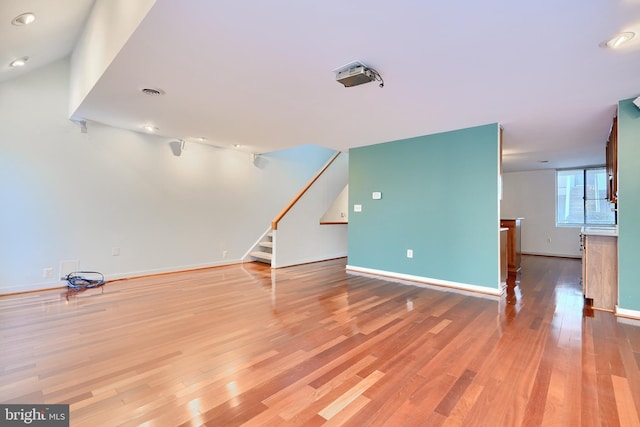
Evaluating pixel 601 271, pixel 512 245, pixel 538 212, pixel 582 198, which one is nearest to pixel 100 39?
pixel 601 271

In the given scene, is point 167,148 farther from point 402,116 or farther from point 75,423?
point 75,423

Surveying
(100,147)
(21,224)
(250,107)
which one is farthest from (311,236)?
(21,224)

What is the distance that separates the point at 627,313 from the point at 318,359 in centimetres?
332

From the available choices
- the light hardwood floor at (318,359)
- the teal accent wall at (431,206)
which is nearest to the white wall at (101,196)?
the light hardwood floor at (318,359)

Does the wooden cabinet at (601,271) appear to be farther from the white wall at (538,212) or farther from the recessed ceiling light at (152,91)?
the recessed ceiling light at (152,91)

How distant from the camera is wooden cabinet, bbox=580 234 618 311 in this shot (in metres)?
3.28

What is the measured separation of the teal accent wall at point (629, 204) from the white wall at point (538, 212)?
4906 millimetres

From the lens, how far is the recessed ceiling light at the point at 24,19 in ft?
8.38

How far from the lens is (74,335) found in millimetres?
2475

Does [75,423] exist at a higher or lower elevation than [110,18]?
lower

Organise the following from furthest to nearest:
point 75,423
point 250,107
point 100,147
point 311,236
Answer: point 311,236 < point 100,147 < point 250,107 < point 75,423

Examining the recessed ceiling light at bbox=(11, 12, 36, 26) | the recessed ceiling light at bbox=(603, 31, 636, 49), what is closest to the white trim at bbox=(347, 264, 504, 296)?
the recessed ceiling light at bbox=(603, 31, 636, 49)

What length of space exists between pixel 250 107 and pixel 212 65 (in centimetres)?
94

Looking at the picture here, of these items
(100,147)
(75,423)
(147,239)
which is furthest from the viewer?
(147,239)
